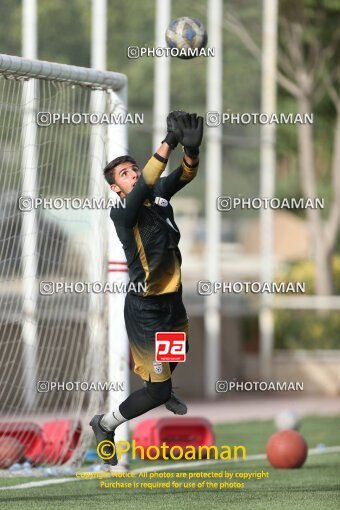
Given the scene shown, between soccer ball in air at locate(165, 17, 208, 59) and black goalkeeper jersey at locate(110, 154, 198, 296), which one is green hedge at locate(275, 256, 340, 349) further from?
black goalkeeper jersey at locate(110, 154, 198, 296)

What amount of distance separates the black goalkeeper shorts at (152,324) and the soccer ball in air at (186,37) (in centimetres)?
192

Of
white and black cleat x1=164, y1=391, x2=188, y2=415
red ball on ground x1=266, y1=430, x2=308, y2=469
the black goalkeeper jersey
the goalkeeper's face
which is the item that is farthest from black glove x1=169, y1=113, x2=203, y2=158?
red ball on ground x1=266, y1=430, x2=308, y2=469

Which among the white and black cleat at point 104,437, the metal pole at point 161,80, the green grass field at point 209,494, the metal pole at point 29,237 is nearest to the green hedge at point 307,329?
the metal pole at point 161,80

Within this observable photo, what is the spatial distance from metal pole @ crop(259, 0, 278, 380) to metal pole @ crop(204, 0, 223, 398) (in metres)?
0.98

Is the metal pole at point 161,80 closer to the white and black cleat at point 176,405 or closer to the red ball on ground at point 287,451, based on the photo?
the red ball on ground at point 287,451

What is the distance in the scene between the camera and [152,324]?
849 cm

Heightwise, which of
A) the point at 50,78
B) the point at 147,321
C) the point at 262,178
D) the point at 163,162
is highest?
the point at 262,178

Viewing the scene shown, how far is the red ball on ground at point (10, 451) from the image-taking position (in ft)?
35.6

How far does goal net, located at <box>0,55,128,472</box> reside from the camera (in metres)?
10.6

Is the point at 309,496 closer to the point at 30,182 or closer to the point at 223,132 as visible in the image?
the point at 30,182

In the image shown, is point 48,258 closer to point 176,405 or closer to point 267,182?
point 176,405

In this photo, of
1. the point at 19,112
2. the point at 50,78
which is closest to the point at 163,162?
the point at 50,78

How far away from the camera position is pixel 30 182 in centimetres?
1209

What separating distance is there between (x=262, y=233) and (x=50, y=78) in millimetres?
12401
